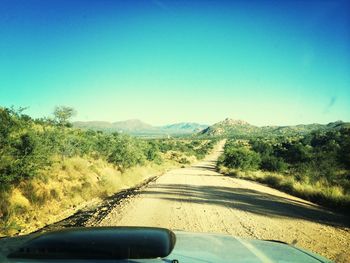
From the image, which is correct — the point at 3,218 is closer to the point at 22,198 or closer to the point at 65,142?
the point at 22,198

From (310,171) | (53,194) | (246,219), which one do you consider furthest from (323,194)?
(310,171)

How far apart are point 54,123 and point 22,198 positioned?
1720cm

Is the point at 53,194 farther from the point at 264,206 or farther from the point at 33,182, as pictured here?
the point at 264,206

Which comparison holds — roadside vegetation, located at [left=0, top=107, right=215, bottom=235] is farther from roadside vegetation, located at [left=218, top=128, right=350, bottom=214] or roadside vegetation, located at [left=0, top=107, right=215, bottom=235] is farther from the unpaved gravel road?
roadside vegetation, located at [left=218, top=128, right=350, bottom=214]

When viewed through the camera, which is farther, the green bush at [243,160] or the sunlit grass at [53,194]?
the green bush at [243,160]

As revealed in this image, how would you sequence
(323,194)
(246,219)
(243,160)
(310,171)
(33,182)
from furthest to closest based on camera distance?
(243,160) → (310,171) → (323,194) → (33,182) → (246,219)

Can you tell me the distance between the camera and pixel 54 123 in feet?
100

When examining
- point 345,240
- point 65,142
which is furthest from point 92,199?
point 345,240

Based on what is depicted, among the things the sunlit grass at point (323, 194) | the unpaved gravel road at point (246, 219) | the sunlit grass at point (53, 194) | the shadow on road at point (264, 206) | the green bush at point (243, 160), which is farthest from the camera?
the green bush at point (243, 160)

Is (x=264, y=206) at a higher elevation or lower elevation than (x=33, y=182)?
lower

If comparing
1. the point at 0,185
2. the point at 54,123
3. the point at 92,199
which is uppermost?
the point at 54,123

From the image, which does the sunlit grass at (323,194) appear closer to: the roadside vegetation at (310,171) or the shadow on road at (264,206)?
the roadside vegetation at (310,171)

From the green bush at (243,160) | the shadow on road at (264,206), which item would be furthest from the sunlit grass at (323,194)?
the green bush at (243,160)

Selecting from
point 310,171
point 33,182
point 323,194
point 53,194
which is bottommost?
point 310,171
